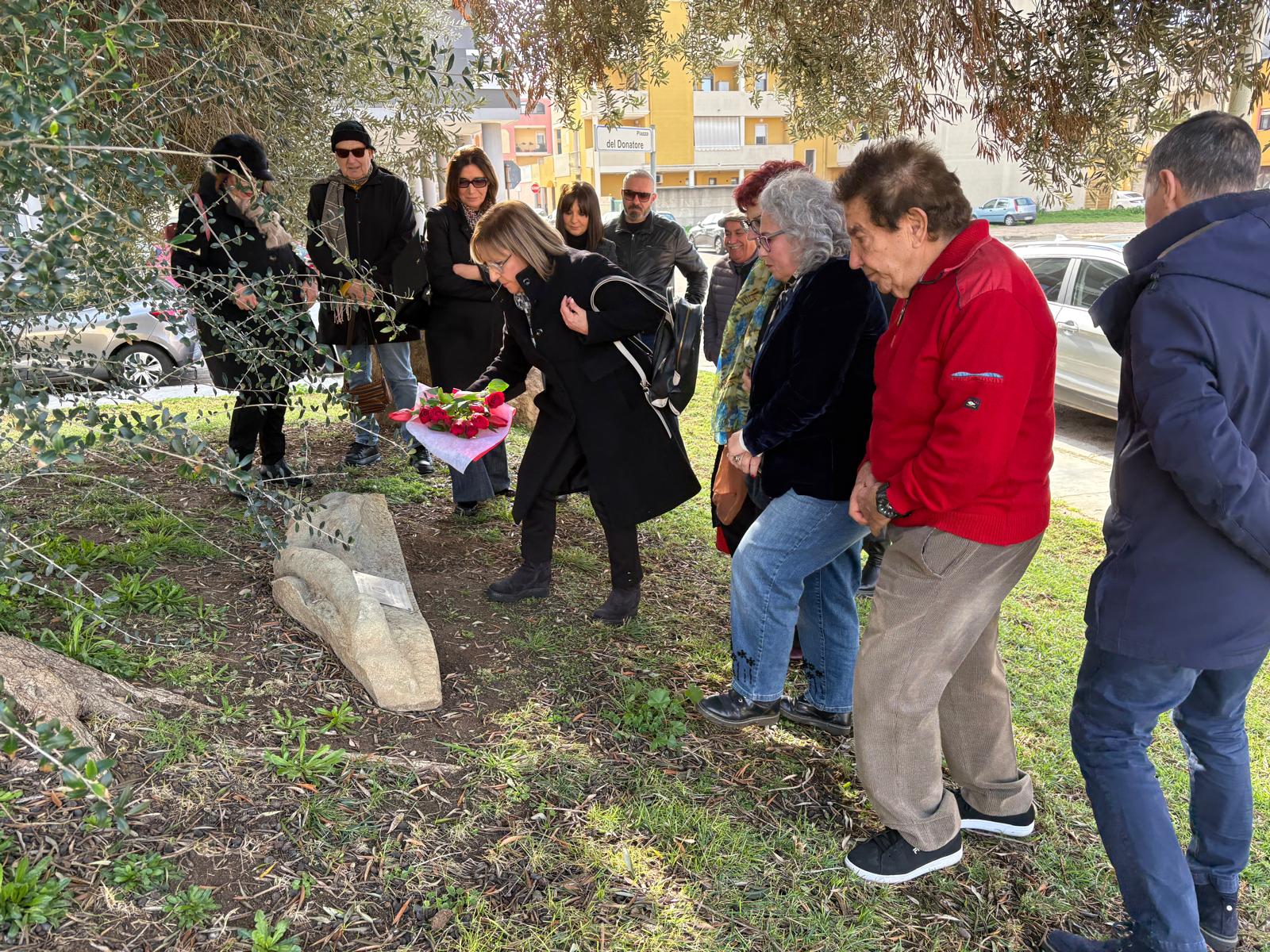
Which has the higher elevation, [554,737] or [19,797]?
[19,797]

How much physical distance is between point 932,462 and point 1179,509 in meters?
0.61

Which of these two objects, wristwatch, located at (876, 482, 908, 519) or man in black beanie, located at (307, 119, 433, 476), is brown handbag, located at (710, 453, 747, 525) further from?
man in black beanie, located at (307, 119, 433, 476)

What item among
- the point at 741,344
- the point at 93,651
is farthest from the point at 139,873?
the point at 741,344

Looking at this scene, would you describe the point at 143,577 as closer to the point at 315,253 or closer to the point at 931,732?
the point at 315,253

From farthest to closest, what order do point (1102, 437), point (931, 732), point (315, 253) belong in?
point (1102, 437)
point (315, 253)
point (931, 732)

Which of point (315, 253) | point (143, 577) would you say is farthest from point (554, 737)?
point (315, 253)

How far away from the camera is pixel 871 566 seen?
5.38 meters

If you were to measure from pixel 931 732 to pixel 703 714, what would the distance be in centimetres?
105

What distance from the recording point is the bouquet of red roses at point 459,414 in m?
4.45

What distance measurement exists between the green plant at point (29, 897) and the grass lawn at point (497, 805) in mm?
33

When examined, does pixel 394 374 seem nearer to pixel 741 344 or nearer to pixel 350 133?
pixel 350 133

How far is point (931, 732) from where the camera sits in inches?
110

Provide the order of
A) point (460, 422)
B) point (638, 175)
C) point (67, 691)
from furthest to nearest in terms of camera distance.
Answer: point (638, 175)
point (460, 422)
point (67, 691)

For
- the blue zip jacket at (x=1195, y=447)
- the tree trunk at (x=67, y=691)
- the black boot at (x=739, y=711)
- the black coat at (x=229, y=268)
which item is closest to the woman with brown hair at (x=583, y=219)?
the black coat at (x=229, y=268)
